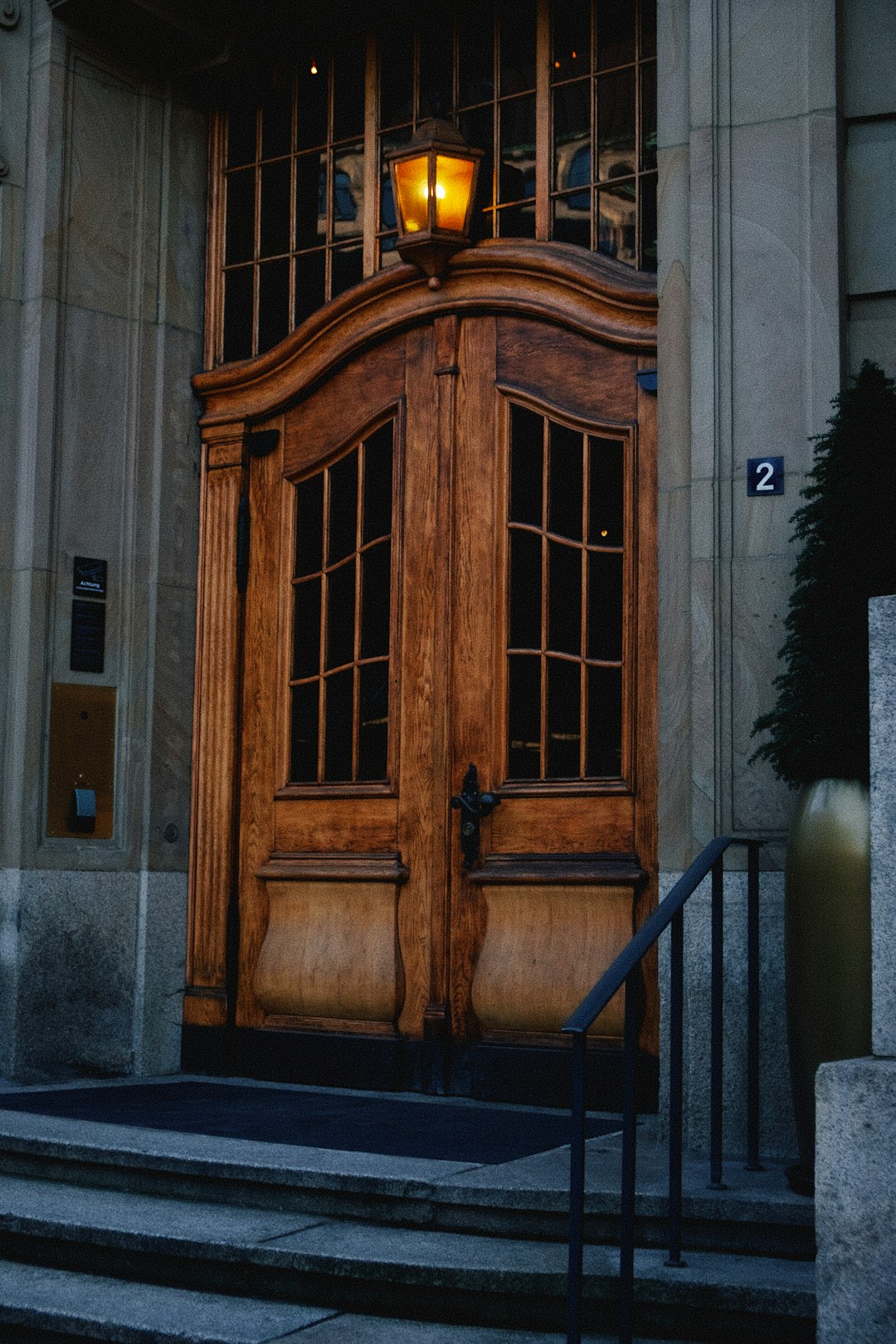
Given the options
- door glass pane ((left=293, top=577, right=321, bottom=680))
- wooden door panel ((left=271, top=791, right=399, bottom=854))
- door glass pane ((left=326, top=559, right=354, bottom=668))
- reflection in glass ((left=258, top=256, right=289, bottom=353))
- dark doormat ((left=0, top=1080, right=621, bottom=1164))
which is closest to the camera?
dark doormat ((left=0, top=1080, right=621, bottom=1164))

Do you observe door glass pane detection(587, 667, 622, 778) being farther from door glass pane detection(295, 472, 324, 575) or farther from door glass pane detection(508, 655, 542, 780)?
door glass pane detection(295, 472, 324, 575)

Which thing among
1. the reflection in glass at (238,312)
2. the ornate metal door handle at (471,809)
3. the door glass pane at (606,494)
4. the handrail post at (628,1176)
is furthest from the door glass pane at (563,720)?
the handrail post at (628,1176)

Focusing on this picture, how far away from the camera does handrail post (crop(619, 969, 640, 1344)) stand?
342cm

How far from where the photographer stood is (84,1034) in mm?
6668

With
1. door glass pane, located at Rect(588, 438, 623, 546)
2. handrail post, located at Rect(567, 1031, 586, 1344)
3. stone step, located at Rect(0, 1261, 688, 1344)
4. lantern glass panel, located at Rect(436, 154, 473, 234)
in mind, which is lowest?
stone step, located at Rect(0, 1261, 688, 1344)

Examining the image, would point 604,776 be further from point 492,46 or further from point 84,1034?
point 492,46

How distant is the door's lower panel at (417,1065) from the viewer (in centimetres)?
574

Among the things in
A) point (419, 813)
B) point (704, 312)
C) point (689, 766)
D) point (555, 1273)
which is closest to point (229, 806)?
point (419, 813)

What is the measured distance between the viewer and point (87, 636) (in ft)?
22.5

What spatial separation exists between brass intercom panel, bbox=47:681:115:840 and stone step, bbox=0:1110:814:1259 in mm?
1743

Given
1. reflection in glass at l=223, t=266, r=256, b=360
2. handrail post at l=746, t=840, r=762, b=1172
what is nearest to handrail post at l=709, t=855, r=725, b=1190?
handrail post at l=746, t=840, r=762, b=1172

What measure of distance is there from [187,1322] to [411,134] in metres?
4.69

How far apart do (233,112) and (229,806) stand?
3.05 m

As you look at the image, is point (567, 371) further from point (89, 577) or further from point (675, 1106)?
point (675, 1106)
